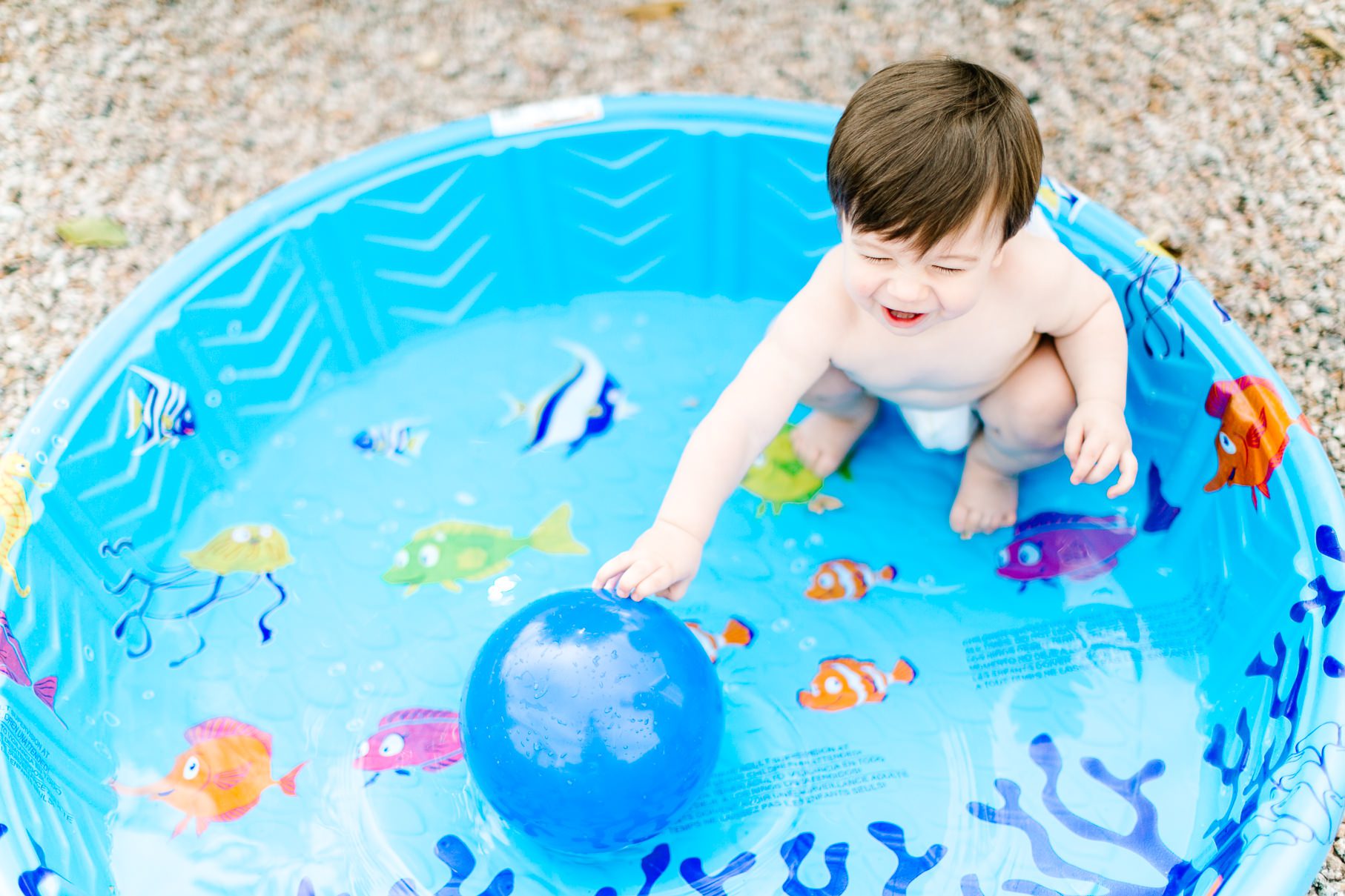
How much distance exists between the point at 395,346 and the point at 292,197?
320 millimetres

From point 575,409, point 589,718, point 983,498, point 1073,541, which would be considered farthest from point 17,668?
point 1073,541

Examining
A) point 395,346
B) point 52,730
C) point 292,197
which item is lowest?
point 52,730

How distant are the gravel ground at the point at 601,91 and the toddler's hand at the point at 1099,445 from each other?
60cm

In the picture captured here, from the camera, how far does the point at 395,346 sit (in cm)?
208

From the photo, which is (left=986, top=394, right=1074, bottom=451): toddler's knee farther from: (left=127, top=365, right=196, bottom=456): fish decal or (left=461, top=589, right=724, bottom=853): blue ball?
(left=127, top=365, right=196, bottom=456): fish decal

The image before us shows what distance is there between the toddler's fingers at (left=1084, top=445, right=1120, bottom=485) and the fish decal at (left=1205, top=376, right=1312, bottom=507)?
0.82ft

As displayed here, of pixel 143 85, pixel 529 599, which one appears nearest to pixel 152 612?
pixel 529 599

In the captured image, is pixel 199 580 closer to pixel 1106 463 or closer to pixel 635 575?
pixel 635 575

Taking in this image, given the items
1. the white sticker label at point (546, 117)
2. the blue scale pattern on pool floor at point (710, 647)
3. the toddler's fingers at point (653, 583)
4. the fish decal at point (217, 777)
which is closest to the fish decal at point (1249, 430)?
the blue scale pattern on pool floor at point (710, 647)

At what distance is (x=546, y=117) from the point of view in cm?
197

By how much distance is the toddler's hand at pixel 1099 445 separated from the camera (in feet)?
4.62

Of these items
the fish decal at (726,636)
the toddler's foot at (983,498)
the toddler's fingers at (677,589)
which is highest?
the toddler's fingers at (677,589)

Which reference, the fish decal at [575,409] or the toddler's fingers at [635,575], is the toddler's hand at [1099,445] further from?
the fish decal at [575,409]

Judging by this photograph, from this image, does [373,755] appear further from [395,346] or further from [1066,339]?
[1066,339]
